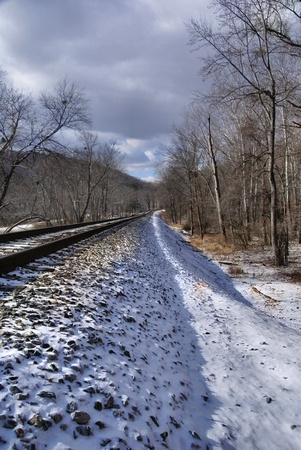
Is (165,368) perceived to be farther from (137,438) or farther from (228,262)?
(228,262)

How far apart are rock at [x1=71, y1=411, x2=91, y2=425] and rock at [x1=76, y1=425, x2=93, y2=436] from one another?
49mm

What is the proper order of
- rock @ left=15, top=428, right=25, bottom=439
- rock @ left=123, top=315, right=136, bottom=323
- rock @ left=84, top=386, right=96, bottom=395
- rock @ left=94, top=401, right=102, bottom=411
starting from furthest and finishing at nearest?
1. rock @ left=123, top=315, right=136, bottom=323
2. rock @ left=84, top=386, right=96, bottom=395
3. rock @ left=94, top=401, right=102, bottom=411
4. rock @ left=15, top=428, right=25, bottom=439

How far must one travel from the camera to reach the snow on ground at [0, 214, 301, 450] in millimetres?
2123

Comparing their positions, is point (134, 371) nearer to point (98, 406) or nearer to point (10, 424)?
point (98, 406)

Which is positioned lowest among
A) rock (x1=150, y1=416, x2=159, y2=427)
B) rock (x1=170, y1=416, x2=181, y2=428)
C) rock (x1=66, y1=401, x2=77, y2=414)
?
rock (x1=170, y1=416, x2=181, y2=428)

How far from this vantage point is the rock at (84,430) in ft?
6.58

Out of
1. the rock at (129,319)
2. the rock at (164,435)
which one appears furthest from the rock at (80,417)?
the rock at (129,319)

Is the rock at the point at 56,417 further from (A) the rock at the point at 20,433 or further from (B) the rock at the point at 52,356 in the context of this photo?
(B) the rock at the point at 52,356

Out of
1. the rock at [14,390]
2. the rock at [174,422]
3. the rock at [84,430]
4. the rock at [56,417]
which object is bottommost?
the rock at [174,422]

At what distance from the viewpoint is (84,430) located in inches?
79.7

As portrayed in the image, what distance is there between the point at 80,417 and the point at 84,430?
4.8 inches

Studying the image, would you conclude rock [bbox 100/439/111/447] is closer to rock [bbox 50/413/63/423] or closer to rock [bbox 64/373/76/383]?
rock [bbox 50/413/63/423]

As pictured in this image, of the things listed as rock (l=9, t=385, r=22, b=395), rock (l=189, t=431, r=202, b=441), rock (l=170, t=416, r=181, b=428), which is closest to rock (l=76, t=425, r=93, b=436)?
rock (l=9, t=385, r=22, b=395)

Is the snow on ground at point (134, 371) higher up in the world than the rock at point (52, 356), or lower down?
lower down
